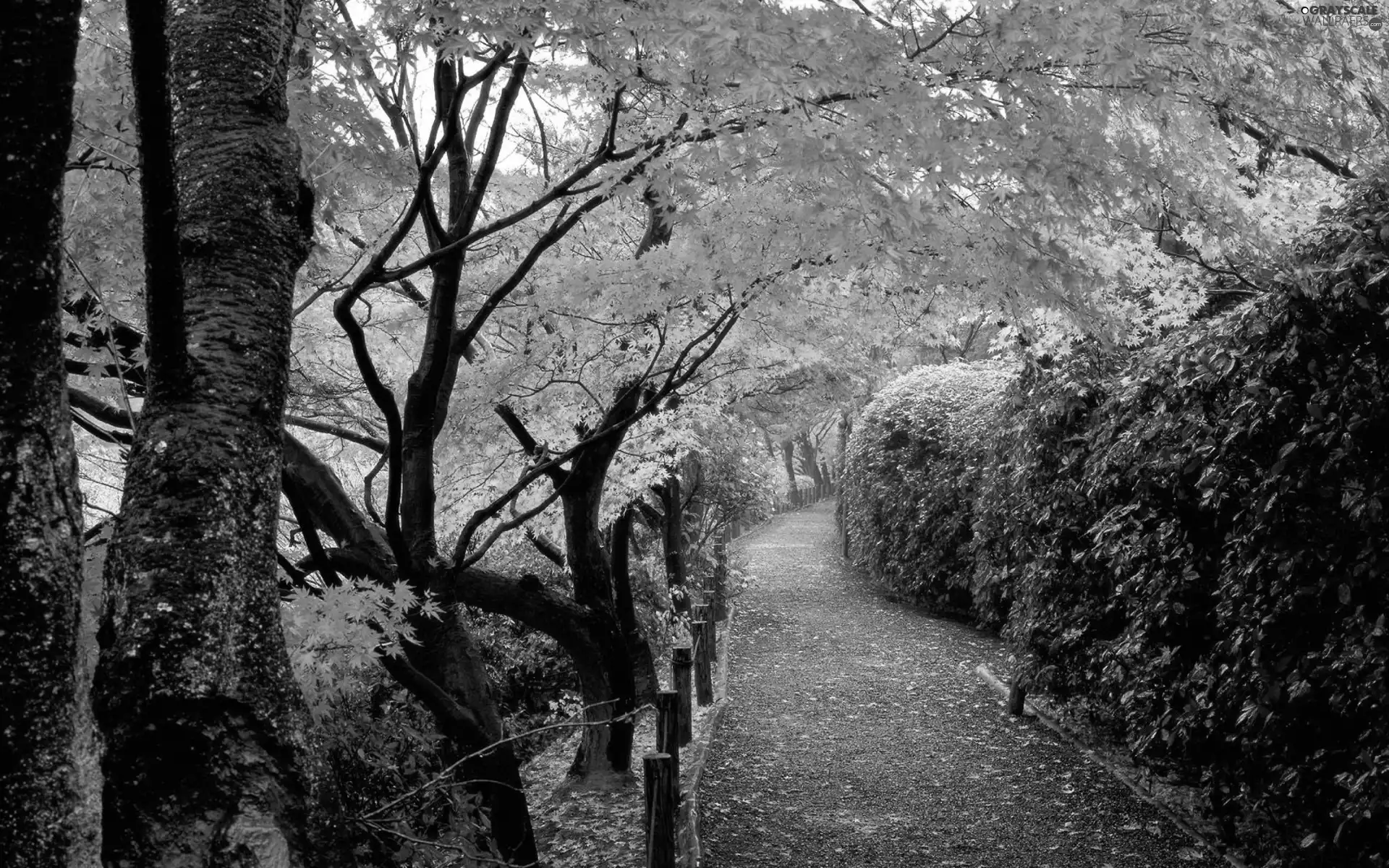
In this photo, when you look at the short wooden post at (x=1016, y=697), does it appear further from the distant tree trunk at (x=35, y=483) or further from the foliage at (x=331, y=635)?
the distant tree trunk at (x=35, y=483)

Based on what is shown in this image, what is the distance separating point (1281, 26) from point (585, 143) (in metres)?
4.37

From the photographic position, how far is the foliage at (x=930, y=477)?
13.6 m

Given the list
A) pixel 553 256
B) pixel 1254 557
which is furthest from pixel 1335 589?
pixel 553 256

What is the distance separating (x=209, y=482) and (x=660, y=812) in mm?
3480

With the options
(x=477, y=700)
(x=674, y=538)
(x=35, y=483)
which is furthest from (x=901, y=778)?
(x=35, y=483)

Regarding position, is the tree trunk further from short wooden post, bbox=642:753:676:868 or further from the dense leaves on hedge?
the dense leaves on hedge

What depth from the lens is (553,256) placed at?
22.4ft

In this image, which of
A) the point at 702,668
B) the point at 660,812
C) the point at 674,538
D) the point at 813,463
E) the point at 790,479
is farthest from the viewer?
the point at 813,463

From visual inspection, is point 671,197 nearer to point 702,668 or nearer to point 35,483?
point 35,483

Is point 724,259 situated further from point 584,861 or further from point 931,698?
point 931,698

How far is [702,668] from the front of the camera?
10.3 meters

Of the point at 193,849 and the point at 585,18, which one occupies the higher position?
the point at 585,18

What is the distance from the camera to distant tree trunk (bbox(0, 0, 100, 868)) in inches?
52.0

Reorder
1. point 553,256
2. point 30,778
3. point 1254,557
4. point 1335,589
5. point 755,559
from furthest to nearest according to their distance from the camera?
point 755,559
point 553,256
point 1254,557
point 1335,589
point 30,778
